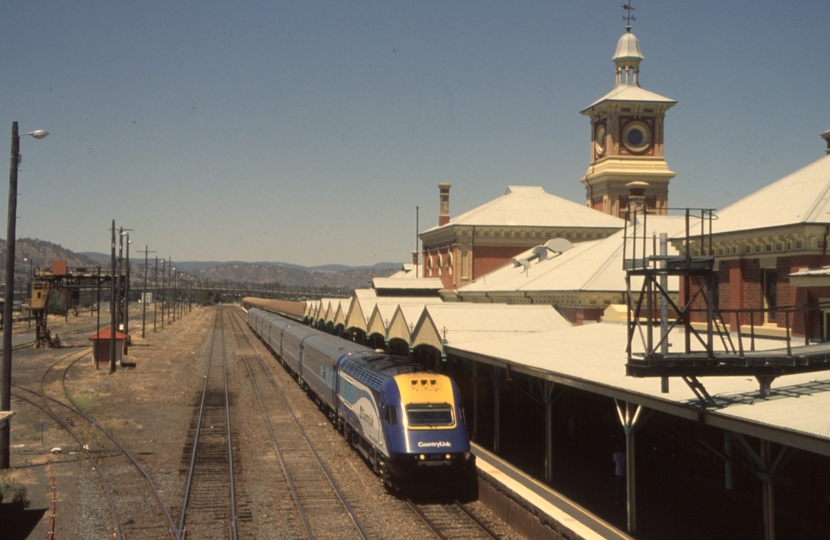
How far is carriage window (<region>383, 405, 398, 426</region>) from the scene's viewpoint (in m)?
18.5

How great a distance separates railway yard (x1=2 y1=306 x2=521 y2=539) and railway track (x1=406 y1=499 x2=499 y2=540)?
0.04 meters

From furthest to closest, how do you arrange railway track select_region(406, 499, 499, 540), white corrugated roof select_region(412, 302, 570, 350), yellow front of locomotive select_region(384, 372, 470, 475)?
white corrugated roof select_region(412, 302, 570, 350)
yellow front of locomotive select_region(384, 372, 470, 475)
railway track select_region(406, 499, 499, 540)

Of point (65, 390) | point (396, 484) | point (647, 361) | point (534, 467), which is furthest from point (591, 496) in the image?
point (65, 390)

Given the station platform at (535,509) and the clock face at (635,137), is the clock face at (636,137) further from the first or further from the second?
the station platform at (535,509)

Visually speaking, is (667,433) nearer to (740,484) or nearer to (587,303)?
(740,484)

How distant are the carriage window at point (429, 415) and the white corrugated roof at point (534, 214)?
100 feet

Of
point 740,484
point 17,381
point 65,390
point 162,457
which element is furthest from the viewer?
point 17,381

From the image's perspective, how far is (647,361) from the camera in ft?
36.6

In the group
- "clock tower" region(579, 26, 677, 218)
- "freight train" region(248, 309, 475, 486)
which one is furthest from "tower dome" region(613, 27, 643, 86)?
"freight train" region(248, 309, 475, 486)

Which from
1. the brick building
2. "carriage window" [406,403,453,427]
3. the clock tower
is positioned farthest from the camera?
the clock tower

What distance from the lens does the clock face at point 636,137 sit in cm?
5559

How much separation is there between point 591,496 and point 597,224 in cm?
3393

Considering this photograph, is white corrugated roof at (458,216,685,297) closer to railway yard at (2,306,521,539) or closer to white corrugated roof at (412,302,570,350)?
white corrugated roof at (412,302,570,350)

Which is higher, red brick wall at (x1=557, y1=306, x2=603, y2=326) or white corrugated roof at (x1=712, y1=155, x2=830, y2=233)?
white corrugated roof at (x1=712, y1=155, x2=830, y2=233)
